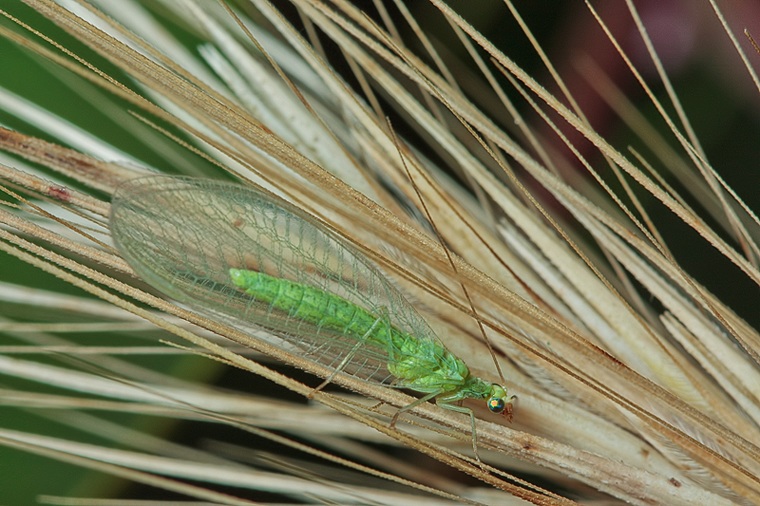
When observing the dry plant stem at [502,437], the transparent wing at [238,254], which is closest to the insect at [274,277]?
the transparent wing at [238,254]

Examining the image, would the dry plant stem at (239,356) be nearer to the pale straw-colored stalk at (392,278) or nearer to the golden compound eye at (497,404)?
the pale straw-colored stalk at (392,278)

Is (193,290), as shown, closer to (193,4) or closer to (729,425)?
(193,4)

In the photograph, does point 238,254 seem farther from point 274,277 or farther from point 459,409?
point 459,409

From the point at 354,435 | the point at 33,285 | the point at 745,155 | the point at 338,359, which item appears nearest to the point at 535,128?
the point at 745,155

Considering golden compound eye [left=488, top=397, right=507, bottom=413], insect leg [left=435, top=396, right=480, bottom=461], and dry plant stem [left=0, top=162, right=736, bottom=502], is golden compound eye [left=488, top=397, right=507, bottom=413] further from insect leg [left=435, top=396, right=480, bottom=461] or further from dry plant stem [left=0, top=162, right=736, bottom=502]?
dry plant stem [left=0, top=162, right=736, bottom=502]

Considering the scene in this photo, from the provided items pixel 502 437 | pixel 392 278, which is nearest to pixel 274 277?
pixel 392 278

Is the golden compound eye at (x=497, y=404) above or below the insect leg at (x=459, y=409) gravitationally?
below
